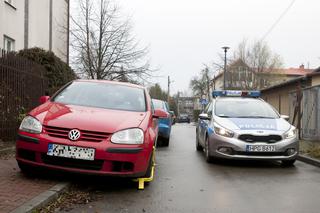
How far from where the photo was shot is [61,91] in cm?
727

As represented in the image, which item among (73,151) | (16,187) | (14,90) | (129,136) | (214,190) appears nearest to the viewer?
(16,187)

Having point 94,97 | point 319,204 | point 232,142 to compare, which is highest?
point 94,97

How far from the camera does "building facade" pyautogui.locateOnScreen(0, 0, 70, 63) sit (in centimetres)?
1825

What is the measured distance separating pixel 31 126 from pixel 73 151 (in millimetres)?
728

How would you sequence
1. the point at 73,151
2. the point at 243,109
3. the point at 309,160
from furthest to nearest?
the point at 243,109 → the point at 309,160 → the point at 73,151

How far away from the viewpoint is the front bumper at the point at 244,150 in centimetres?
859

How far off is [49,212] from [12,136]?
19.3 ft

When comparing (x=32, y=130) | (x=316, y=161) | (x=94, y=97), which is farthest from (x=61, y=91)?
(x=316, y=161)

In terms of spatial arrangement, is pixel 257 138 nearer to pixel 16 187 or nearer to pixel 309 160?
pixel 309 160

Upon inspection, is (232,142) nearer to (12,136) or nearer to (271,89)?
(12,136)

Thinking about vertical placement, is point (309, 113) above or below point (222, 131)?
above

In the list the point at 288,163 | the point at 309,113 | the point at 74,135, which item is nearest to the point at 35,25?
the point at 309,113

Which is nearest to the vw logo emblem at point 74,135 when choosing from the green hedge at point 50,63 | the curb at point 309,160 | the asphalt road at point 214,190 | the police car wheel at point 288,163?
the asphalt road at point 214,190

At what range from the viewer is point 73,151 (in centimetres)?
563
